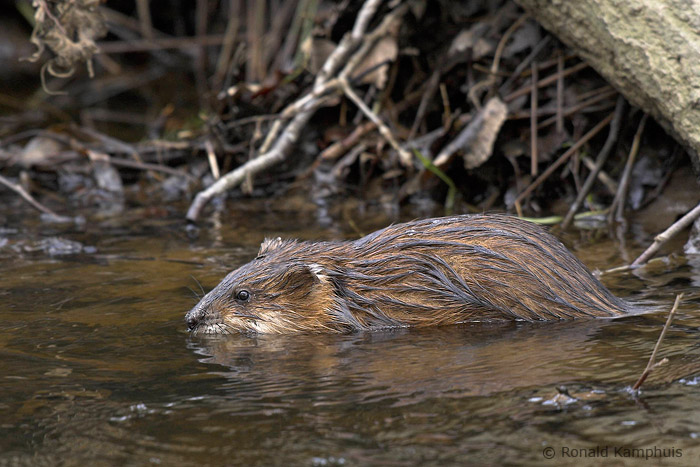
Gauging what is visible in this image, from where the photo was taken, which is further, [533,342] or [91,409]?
[533,342]

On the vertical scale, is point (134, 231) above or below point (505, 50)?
below

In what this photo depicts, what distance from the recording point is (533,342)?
3.75 m

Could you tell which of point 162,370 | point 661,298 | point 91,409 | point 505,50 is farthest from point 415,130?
point 91,409

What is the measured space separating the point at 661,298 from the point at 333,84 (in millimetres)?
3339

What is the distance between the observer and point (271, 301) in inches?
172

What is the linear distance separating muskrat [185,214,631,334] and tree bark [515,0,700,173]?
1.29 meters

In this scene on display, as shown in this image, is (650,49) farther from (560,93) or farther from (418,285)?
(418,285)

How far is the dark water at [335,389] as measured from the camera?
2748mm

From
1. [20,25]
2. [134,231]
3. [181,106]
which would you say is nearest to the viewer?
[134,231]

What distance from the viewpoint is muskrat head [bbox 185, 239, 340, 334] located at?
168 inches

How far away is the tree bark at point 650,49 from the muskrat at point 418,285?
1289 mm

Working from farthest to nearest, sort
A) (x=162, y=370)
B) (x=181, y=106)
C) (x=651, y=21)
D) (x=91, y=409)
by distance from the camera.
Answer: (x=181, y=106) → (x=651, y=21) → (x=162, y=370) → (x=91, y=409)

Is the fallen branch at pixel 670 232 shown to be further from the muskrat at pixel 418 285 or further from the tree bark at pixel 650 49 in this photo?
the tree bark at pixel 650 49

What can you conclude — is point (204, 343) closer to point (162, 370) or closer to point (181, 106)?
point (162, 370)
